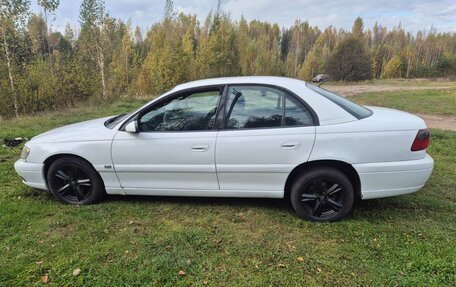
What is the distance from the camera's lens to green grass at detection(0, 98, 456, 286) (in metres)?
2.63

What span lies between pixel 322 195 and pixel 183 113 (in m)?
1.81

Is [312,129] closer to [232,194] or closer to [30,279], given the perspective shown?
[232,194]

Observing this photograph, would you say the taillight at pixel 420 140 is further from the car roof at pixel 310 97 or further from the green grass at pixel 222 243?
the green grass at pixel 222 243

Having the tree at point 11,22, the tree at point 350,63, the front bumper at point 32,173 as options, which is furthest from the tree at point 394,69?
the front bumper at point 32,173

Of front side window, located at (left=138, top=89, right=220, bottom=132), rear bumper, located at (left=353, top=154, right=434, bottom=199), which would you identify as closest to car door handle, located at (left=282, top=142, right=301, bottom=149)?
rear bumper, located at (left=353, top=154, right=434, bottom=199)

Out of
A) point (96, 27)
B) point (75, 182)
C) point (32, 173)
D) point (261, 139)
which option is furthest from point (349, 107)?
point (96, 27)

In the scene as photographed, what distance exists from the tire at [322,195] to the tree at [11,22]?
17518 millimetres

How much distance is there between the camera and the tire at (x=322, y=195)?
3381mm

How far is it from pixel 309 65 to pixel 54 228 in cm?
5990

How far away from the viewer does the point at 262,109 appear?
11.6 ft

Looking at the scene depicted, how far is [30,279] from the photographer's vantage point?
8.63 ft

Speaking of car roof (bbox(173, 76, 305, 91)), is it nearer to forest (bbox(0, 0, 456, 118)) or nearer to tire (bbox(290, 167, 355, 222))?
tire (bbox(290, 167, 355, 222))

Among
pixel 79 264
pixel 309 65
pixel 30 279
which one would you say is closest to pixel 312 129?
pixel 79 264

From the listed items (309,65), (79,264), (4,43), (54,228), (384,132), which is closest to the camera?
(79,264)
